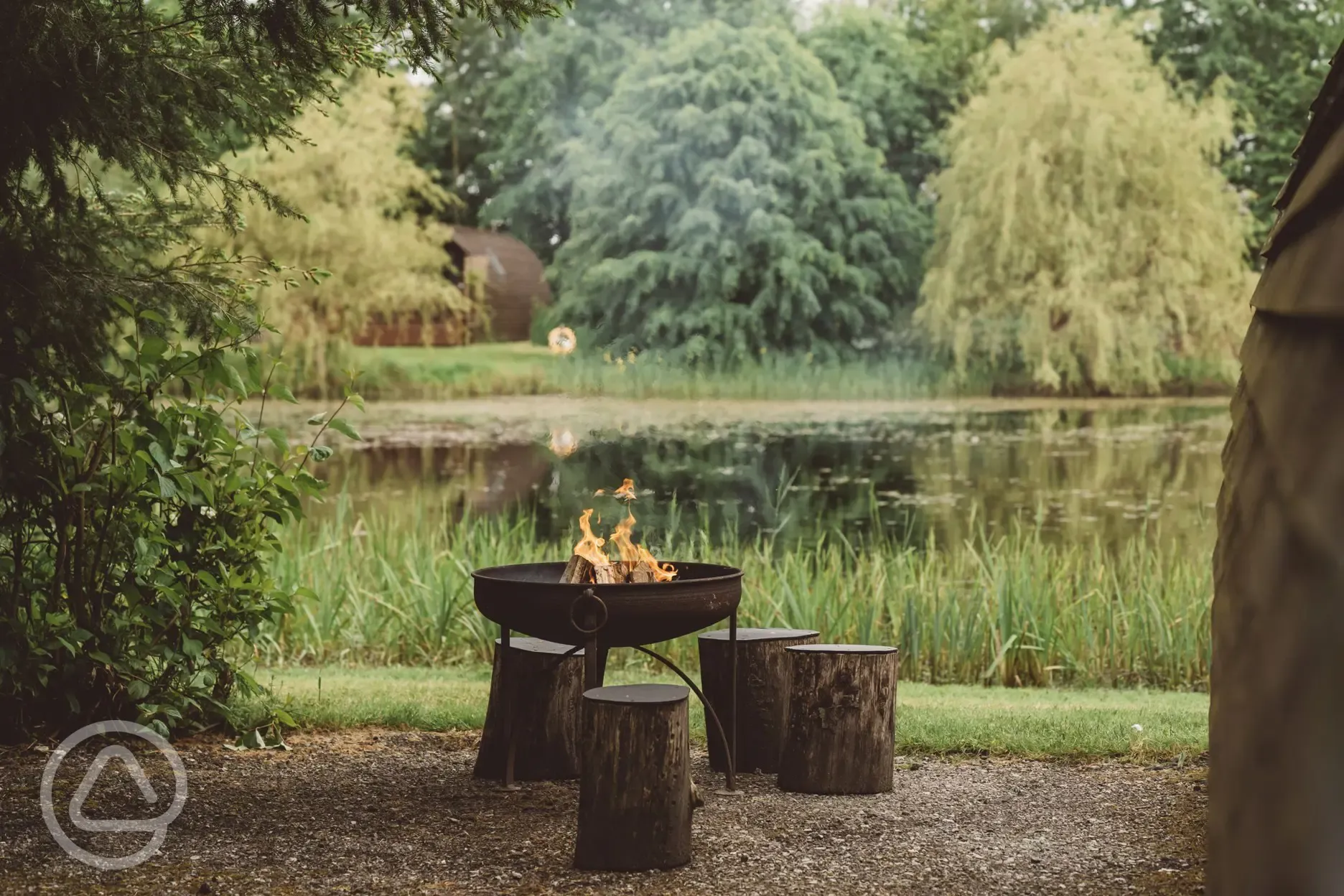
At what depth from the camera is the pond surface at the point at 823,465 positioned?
53.8ft

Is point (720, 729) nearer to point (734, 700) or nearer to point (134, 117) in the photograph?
point (734, 700)

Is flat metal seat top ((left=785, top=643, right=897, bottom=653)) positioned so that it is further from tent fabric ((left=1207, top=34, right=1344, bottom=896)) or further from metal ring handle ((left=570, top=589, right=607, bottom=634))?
tent fabric ((left=1207, top=34, right=1344, bottom=896))

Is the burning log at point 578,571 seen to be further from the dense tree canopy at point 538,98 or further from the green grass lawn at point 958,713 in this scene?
the dense tree canopy at point 538,98

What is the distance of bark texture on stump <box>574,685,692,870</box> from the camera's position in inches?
151

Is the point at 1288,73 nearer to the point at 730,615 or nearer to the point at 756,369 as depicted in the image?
the point at 756,369

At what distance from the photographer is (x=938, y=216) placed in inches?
854

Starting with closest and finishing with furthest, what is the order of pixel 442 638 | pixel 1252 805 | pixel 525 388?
pixel 1252 805, pixel 442 638, pixel 525 388

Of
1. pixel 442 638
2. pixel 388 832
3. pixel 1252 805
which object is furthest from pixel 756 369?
pixel 1252 805

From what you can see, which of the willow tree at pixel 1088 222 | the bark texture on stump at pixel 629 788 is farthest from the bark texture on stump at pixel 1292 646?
the willow tree at pixel 1088 222

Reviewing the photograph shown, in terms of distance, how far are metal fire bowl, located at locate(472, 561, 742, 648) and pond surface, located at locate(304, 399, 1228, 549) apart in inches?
386

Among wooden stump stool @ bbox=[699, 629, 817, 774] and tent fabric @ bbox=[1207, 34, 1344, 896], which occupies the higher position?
tent fabric @ bbox=[1207, 34, 1344, 896]

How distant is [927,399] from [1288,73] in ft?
26.3

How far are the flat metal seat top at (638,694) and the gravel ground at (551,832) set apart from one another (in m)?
0.45

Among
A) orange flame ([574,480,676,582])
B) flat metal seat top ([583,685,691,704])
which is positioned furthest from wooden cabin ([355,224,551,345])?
flat metal seat top ([583,685,691,704])
